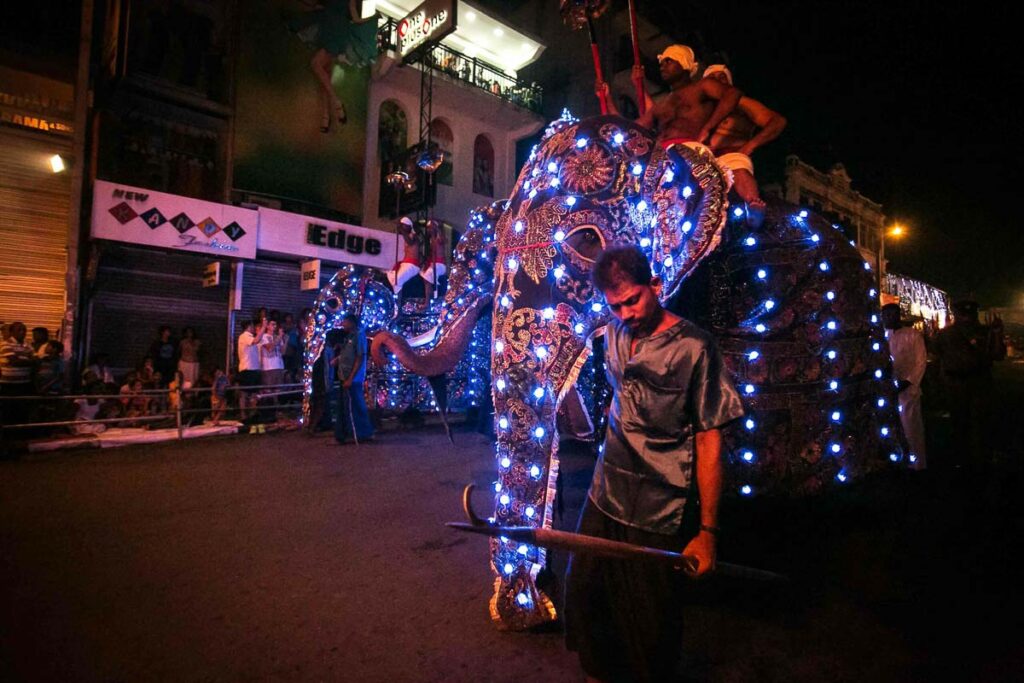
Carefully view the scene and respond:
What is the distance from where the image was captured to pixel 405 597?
2793mm

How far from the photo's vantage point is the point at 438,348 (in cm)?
A: 321

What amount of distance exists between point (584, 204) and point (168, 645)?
276 centimetres

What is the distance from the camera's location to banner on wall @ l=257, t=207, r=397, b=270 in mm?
11219

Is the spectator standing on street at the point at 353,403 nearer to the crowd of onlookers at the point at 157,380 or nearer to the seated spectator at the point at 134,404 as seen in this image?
the crowd of onlookers at the point at 157,380

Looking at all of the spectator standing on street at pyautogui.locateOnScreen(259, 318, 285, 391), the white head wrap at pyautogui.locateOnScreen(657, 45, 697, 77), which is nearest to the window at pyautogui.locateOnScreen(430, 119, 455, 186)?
the spectator standing on street at pyautogui.locateOnScreen(259, 318, 285, 391)

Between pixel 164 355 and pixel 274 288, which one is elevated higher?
pixel 274 288

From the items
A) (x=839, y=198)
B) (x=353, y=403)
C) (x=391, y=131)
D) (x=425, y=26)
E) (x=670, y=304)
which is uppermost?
(x=839, y=198)

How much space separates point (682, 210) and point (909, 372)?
16.5 ft

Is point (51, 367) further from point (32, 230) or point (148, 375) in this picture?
point (32, 230)

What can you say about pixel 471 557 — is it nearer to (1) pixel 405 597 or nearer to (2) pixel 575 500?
(1) pixel 405 597

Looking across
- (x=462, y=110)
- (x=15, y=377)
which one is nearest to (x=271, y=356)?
(x=15, y=377)

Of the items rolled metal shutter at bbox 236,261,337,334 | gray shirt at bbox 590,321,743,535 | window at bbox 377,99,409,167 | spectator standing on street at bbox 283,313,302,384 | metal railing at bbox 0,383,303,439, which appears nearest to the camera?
gray shirt at bbox 590,321,743,535

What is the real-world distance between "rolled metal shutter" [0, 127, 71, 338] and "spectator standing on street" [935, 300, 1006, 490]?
557 inches

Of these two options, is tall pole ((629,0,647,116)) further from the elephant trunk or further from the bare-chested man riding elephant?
the elephant trunk
